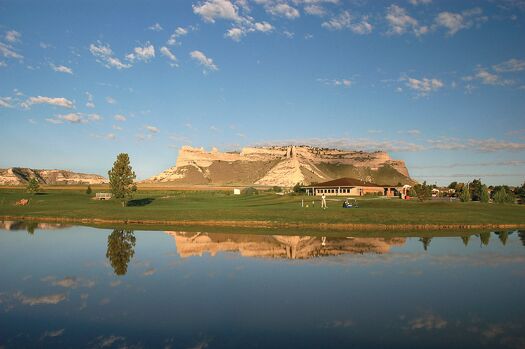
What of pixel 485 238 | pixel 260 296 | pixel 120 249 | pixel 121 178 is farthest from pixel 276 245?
pixel 121 178

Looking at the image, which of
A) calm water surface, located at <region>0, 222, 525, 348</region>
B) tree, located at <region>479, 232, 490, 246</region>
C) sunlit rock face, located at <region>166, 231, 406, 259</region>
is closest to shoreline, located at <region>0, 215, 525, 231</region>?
tree, located at <region>479, 232, 490, 246</region>

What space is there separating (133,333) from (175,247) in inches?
732

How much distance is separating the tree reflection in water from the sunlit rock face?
10.8ft

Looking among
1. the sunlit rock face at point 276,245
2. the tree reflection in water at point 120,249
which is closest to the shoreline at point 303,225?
the sunlit rock face at point 276,245

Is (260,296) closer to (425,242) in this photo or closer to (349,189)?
(425,242)

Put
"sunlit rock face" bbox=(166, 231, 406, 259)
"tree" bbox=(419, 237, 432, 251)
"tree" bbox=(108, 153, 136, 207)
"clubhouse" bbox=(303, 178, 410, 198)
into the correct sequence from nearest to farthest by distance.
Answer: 1. "sunlit rock face" bbox=(166, 231, 406, 259)
2. "tree" bbox=(419, 237, 432, 251)
3. "tree" bbox=(108, 153, 136, 207)
4. "clubhouse" bbox=(303, 178, 410, 198)

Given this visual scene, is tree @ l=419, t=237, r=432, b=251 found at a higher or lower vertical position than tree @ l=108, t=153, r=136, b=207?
lower

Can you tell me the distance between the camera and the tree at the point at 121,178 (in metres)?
70.2

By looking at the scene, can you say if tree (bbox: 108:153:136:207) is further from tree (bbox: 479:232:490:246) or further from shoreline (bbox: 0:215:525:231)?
tree (bbox: 479:232:490:246)

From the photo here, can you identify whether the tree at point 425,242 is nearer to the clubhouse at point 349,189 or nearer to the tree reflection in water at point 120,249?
the tree reflection in water at point 120,249

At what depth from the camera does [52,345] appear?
1195 centimetres

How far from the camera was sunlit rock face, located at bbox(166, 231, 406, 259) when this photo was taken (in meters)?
28.6

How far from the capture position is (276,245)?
1272 inches

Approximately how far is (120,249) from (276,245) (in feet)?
35.5
